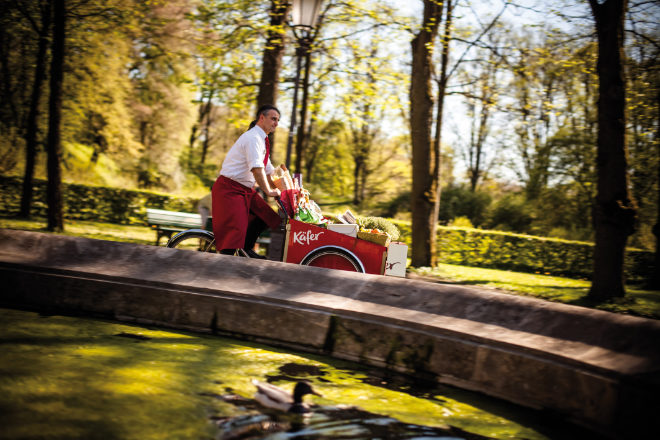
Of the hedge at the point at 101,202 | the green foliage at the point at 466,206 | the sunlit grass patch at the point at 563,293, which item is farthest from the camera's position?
the green foliage at the point at 466,206

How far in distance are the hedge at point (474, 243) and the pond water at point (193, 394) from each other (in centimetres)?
1544

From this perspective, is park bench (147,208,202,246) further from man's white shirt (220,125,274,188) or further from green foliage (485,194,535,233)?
green foliage (485,194,535,233)

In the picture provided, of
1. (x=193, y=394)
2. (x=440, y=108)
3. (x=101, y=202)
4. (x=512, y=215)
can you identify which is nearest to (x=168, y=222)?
(x=101, y=202)

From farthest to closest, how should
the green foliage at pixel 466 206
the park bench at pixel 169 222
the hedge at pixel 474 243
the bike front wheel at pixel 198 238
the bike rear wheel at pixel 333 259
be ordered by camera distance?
the green foliage at pixel 466 206
the hedge at pixel 474 243
the park bench at pixel 169 222
the bike front wheel at pixel 198 238
the bike rear wheel at pixel 333 259

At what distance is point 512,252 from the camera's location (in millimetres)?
18781

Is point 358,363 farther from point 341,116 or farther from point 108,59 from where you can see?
point 108,59

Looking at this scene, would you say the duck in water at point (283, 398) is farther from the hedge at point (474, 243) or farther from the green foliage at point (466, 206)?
the green foliage at point (466, 206)

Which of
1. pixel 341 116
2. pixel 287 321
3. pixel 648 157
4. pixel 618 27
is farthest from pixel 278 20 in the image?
pixel 648 157

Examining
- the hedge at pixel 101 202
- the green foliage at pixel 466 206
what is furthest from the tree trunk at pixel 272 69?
the green foliage at pixel 466 206

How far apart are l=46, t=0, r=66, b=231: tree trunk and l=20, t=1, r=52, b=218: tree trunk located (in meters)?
2.76

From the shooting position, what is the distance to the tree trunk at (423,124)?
12.2 meters

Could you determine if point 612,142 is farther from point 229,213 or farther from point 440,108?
point 229,213

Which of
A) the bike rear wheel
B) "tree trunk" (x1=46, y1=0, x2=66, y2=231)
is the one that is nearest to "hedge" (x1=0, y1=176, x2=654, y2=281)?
"tree trunk" (x1=46, y1=0, x2=66, y2=231)

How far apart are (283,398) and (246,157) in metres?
2.85
